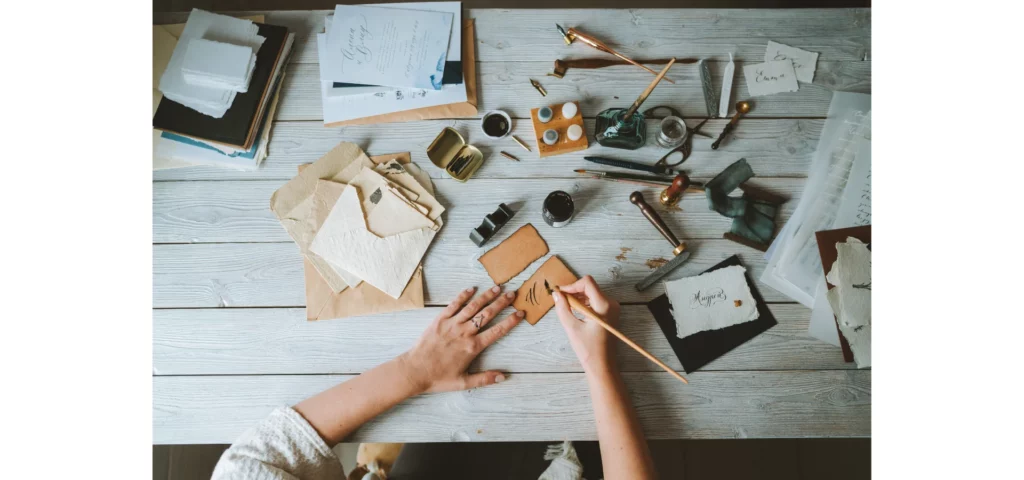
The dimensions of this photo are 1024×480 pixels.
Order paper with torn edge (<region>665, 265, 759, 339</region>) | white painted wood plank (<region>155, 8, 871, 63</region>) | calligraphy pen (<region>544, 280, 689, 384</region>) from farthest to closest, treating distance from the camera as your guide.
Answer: white painted wood plank (<region>155, 8, 871, 63</region>)
paper with torn edge (<region>665, 265, 759, 339</region>)
calligraphy pen (<region>544, 280, 689, 384</region>)

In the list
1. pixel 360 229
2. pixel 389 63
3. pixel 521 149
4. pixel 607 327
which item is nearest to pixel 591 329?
pixel 607 327

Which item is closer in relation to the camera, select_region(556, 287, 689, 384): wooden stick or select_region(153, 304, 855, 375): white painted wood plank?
select_region(556, 287, 689, 384): wooden stick

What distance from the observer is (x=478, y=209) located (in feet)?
4.15

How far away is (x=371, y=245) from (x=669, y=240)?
743 mm

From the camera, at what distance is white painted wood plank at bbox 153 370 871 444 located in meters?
1.21

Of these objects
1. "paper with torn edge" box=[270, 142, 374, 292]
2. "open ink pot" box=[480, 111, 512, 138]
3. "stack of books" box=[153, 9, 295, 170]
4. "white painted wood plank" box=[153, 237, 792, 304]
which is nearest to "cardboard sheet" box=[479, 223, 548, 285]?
"white painted wood plank" box=[153, 237, 792, 304]

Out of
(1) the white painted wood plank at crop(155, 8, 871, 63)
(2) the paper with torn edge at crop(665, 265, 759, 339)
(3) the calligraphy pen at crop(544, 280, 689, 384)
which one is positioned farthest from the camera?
(1) the white painted wood plank at crop(155, 8, 871, 63)

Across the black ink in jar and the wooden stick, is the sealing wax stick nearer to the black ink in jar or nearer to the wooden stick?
the black ink in jar

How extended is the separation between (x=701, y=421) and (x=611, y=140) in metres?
0.73

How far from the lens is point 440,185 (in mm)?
1275

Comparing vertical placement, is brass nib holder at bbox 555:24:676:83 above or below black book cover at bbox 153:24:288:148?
above

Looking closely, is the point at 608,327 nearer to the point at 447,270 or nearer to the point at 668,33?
the point at 447,270

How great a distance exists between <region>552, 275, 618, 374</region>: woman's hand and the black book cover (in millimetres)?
887

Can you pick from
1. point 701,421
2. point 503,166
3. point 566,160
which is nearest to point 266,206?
point 503,166
